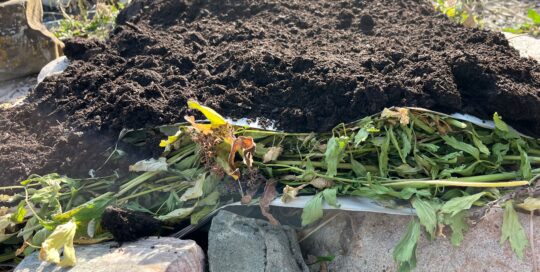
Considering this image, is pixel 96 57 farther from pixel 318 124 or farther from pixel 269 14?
pixel 318 124

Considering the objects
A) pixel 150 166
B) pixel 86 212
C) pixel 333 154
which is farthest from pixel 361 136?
pixel 86 212

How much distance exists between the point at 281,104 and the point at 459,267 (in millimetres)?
1217

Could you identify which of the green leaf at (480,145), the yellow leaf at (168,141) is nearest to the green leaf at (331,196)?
the green leaf at (480,145)

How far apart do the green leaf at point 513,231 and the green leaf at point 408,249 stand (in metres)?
0.37

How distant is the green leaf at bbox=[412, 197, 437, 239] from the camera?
246 cm

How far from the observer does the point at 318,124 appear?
297 centimetres

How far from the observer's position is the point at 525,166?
264cm

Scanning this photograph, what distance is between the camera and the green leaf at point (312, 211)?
2.61 meters

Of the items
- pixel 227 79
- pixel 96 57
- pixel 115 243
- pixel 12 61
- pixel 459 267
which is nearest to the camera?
pixel 459 267

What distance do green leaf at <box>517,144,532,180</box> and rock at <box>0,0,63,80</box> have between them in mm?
4066

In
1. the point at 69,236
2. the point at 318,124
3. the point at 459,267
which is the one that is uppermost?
the point at 318,124

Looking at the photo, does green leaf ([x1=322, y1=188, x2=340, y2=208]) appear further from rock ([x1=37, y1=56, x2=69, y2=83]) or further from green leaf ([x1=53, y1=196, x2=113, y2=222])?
rock ([x1=37, y1=56, x2=69, y2=83])

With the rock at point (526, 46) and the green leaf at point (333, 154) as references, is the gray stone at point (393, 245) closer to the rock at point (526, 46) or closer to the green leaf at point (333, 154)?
the green leaf at point (333, 154)

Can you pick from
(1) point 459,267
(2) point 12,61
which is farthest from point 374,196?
(2) point 12,61
